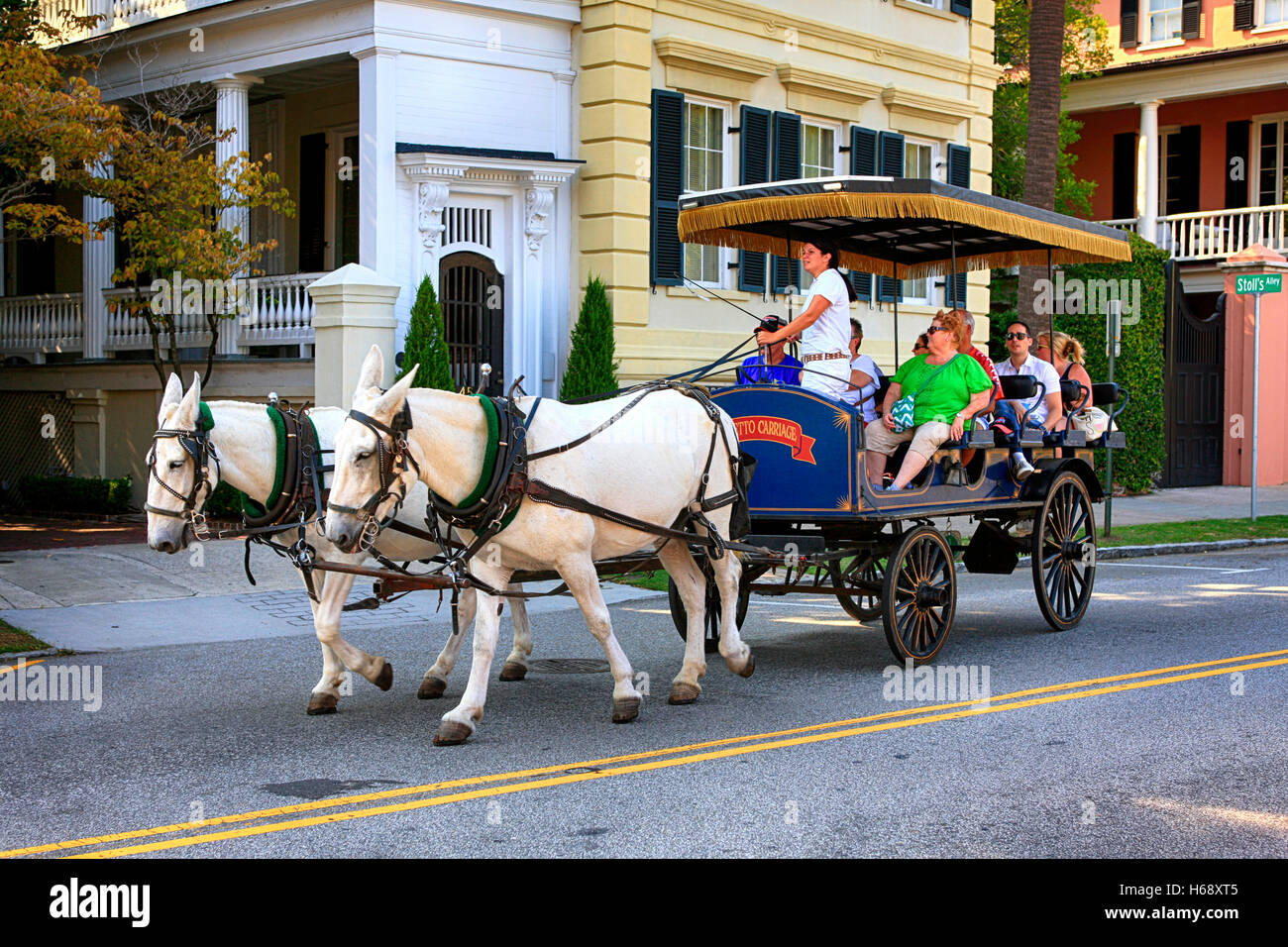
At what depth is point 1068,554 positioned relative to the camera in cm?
1098

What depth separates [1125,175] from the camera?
3378 cm

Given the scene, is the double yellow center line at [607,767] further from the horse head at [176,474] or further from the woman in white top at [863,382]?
the woman in white top at [863,382]

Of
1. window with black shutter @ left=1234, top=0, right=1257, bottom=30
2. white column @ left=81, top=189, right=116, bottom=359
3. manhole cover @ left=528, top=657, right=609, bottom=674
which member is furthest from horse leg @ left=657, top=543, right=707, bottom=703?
window with black shutter @ left=1234, top=0, right=1257, bottom=30

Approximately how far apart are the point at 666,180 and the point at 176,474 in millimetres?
12245

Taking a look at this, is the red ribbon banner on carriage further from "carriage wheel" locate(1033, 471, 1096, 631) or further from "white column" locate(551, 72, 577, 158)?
"white column" locate(551, 72, 577, 158)

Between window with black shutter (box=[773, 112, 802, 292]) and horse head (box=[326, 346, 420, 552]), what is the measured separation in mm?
13912

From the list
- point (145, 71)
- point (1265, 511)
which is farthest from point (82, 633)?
point (1265, 511)

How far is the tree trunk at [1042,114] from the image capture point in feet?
62.2

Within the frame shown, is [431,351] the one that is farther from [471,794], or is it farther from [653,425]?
[471,794]

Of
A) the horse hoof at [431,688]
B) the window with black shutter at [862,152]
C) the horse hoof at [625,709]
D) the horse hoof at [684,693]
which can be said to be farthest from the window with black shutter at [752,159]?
the horse hoof at [625,709]

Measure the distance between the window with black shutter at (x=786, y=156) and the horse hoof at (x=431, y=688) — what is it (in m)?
12.8

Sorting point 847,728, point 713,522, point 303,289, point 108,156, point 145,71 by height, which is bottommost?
point 847,728

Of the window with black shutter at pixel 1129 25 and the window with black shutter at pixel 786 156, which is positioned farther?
the window with black shutter at pixel 1129 25
